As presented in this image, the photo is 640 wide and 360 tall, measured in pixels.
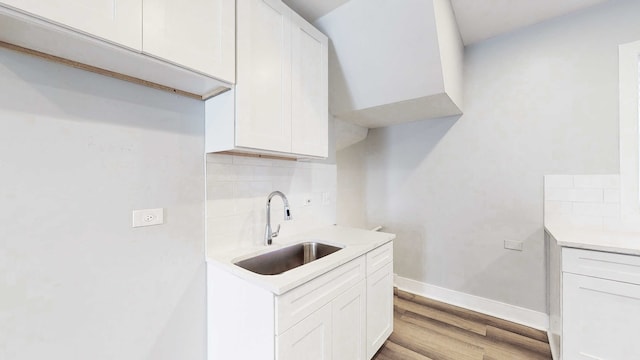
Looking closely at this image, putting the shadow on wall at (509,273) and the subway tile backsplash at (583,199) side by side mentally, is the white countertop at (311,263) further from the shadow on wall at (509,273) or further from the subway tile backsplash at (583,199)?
the subway tile backsplash at (583,199)

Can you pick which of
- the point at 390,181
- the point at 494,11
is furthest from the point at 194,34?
the point at 390,181

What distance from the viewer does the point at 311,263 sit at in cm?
136

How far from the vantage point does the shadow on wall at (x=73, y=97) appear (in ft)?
3.04

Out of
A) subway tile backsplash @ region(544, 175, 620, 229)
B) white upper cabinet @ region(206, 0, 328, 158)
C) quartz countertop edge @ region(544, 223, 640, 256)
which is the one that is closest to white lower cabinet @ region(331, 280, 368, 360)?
white upper cabinet @ region(206, 0, 328, 158)

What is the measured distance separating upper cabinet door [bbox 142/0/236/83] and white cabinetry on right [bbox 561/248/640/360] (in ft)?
7.62

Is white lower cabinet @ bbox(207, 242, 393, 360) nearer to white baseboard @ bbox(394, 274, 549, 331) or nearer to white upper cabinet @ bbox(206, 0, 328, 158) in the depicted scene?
white upper cabinet @ bbox(206, 0, 328, 158)

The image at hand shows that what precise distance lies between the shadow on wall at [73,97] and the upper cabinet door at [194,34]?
0.34 meters

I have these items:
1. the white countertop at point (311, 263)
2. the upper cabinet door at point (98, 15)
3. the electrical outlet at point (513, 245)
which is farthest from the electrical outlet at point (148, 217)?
the electrical outlet at point (513, 245)

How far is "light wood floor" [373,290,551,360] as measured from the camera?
6.02 ft

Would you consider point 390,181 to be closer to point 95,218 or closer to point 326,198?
point 326,198

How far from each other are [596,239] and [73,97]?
3.04 metres

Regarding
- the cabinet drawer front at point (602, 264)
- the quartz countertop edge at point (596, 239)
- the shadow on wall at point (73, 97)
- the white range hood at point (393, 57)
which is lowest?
the cabinet drawer front at point (602, 264)

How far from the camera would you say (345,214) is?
2.88 metres

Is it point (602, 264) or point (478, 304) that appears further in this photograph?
point (478, 304)
